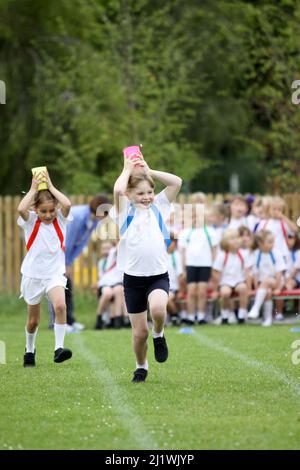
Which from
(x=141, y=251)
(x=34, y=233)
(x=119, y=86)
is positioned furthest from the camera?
(x=119, y=86)

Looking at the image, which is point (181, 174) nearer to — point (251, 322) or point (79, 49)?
point (79, 49)

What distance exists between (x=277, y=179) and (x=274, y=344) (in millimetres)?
10605

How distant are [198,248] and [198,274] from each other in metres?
0.46

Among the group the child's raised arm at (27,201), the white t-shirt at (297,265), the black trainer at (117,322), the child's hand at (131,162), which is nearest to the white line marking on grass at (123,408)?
the child's raised arm at (27,201)

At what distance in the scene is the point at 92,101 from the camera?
86.6 feet

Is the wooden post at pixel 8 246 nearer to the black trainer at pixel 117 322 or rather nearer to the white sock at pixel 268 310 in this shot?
the black trainer at pixel 117 322

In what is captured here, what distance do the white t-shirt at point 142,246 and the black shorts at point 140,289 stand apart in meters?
0.05

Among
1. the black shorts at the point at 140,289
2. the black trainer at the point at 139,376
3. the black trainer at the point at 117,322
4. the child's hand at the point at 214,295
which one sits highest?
the black shorts at the point at 140,289

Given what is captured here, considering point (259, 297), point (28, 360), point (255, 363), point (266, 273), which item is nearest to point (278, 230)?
point (266, 273)

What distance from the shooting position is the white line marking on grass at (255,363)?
9.49 meters

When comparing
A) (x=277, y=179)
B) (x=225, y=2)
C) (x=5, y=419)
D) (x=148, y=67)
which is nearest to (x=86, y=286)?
(x=277, y=179)

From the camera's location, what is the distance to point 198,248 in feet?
60.1

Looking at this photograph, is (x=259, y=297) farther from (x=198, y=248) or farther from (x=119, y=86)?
(x=119, y=86)

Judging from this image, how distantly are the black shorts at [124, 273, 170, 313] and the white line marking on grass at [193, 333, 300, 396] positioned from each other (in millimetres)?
Answer: 1454
